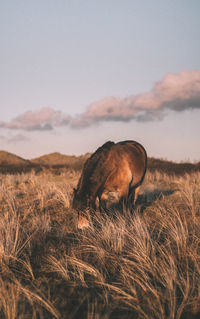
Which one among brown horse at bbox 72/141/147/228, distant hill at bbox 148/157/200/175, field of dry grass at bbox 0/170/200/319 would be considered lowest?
field of dry grass at bbox 0/170/200/319

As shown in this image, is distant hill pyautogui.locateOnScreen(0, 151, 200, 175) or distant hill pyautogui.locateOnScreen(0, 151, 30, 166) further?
distant hill pyautogui.locateOnScreen(0, 151, 30, 166)

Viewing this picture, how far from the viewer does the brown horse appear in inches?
190

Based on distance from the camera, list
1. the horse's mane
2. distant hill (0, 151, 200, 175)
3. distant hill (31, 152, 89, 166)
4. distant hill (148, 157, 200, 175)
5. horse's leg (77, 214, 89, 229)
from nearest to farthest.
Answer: horse's leg (77, 214, 89, 229) < the horse's mane < distant hill (148, 157, 200, 175) < distant hill (0, 151, 200, 175) < distant hill (31, 152, 89, 166)

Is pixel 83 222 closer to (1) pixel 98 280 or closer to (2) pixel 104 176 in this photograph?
(2) pixel 104 176

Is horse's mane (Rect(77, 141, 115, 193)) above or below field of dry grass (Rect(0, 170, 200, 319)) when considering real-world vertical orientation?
above

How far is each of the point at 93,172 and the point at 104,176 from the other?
0.23m

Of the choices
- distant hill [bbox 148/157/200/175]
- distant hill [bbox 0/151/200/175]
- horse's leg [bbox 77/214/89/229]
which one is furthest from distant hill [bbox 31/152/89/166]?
horse's leg [bbox 77/214/89/229]

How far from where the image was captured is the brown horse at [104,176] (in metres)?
4.83

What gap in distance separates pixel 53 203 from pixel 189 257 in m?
4.42

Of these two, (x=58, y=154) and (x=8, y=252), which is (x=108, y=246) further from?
(x=58, y=154)

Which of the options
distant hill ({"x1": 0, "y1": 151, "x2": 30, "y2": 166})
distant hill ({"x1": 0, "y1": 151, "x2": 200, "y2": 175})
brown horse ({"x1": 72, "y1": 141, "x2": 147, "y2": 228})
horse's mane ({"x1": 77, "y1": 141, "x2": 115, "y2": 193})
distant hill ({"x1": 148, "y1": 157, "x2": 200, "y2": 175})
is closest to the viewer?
brown horse ({"x1": 72, "y1": 141, "x2": 147, "y2": 228})

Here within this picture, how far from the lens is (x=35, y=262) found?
356 cm

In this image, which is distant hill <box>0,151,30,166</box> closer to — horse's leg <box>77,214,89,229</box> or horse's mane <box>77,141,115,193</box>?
horse's mane <box>77,141,115,193</box>

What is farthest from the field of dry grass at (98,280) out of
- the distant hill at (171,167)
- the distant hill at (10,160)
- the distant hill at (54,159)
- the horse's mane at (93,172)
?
the distant hill at (54,159)
